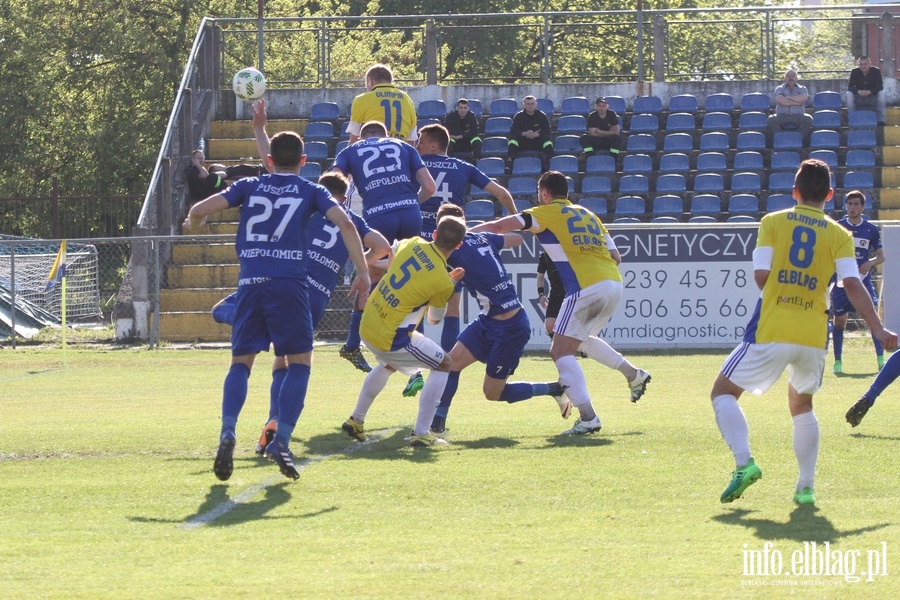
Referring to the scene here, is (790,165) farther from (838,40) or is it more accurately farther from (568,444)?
(568,444)

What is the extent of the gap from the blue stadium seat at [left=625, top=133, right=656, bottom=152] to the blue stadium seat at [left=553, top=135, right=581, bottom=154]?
3.12 ft

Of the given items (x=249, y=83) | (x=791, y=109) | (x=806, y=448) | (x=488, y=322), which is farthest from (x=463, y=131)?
(x=806, y=448)

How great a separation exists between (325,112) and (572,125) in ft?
15.7

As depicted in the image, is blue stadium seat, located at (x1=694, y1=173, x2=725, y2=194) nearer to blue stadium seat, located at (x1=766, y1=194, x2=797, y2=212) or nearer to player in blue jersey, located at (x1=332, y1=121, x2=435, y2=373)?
blue stadium seat, located at (x1=766, y1=194, x2=797, y2=212)

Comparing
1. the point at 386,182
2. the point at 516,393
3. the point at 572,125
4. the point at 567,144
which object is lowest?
the point at 516,393

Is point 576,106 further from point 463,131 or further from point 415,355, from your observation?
point 415,355

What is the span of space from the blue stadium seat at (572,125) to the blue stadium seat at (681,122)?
1.60 meters

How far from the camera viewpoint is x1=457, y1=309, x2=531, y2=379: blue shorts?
9.48 meters

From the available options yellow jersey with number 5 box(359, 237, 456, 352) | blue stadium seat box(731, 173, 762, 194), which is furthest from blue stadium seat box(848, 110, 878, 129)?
yellow jersey with number 5 box(359, 237, 456, 352)

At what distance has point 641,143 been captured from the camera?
2403 centimetres

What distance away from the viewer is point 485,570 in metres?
5.24

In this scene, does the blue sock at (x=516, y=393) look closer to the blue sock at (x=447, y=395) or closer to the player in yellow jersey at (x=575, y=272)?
the player in yellow jersey at (x=575, y=272)

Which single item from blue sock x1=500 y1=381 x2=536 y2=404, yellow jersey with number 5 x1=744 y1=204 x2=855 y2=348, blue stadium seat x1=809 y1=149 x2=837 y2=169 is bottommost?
blue sock x1=500 y1=381 x2=536 y2=404

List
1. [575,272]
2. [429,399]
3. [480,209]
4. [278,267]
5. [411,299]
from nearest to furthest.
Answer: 1. [278,267]
2. [411,299]
3. [429,399]
4. [575,272]
5. [480,209]
